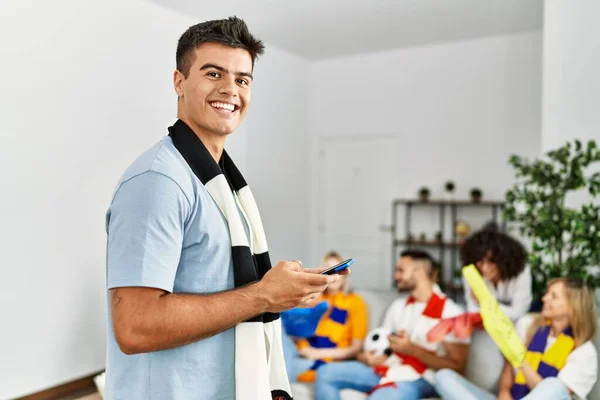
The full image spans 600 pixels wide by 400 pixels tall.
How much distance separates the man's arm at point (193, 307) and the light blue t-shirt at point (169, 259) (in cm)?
3

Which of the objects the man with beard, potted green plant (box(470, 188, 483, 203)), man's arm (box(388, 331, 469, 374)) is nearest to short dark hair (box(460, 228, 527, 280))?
the man with beard

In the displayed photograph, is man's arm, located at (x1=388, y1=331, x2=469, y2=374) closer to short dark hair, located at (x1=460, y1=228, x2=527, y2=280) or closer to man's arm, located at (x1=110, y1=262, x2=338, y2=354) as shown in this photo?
short dark hair, located at (x1=460, y1=228, x2=527, y2=280)

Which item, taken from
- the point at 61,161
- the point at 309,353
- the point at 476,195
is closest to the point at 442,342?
the point at 309,353

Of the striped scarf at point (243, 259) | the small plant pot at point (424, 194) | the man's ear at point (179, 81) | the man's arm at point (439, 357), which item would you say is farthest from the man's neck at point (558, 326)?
the small plant pot at point (424, 194)

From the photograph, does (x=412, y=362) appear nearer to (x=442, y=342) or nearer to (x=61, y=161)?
(x=442, y=342)

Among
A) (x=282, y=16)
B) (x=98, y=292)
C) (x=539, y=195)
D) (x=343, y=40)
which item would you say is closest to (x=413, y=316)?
(x=539, y=195)

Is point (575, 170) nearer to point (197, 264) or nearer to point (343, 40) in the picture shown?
point (197, 264)

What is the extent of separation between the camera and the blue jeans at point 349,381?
288 centimetres

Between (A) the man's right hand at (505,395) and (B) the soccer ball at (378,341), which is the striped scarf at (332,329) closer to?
(B) the soccer ball at (378,341)

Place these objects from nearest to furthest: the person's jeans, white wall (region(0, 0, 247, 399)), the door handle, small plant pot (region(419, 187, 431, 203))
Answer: the person's jeans < white wall (region(0, 0, 247, 399)) < small plant pot (region(419, 187, 431, 203)) < the door handle

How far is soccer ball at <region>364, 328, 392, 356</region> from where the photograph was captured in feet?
10.1

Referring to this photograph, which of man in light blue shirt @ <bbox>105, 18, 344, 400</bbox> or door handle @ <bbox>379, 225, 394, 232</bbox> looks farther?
door handle @ <bbox>379, 225, 394, 232</bbox>

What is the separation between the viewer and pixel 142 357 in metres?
1.04

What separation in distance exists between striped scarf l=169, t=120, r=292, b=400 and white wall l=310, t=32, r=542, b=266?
4.80m
